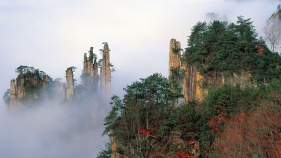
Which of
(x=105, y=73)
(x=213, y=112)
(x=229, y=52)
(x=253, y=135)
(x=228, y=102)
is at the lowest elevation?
(x=253, y=135)

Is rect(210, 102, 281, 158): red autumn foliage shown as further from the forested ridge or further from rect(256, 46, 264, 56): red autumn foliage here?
rect(256, 46, 264, 56): red autumn foliage

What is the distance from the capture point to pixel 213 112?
3703 cm

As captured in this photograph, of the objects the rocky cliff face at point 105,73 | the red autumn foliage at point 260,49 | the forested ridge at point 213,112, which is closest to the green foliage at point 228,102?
the forested ridge at point 213,112

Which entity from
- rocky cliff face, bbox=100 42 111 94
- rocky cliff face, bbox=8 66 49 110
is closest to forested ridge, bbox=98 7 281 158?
rocky cliff face, bbox=100 42 111 94

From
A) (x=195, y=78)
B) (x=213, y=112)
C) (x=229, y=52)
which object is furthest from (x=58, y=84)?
(x=213, y=112)

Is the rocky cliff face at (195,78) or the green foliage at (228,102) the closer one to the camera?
the green foliage at (228,102)

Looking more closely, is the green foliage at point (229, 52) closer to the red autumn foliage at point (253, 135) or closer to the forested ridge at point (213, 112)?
the forested ridge at point (213, 112)

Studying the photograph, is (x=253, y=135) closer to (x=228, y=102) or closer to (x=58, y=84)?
(x=228, y=102)

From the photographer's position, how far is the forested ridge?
27672 mm

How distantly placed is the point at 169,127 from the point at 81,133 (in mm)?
55777

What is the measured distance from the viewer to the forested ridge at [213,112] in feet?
90.8

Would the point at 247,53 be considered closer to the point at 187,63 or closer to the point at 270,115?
the point at 187,63

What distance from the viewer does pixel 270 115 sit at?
1223 inches

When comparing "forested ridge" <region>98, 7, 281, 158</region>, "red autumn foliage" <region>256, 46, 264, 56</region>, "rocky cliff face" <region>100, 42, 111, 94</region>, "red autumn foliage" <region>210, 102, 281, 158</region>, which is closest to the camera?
"red autumn foliage" <region>210, 102, 281, 158</region>
